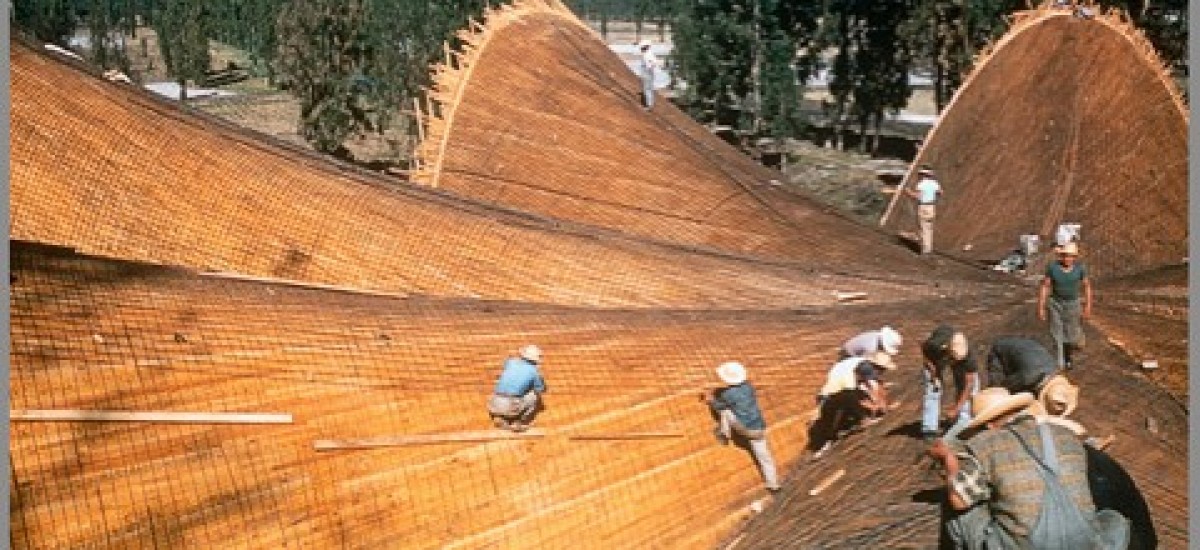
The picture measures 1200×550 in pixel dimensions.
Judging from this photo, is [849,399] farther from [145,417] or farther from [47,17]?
[47,17]

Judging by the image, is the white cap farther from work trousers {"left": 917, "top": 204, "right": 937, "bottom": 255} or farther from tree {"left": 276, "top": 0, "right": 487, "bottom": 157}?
tree {"left": 276, "top": 0, "right": 487, "bottom": 157}

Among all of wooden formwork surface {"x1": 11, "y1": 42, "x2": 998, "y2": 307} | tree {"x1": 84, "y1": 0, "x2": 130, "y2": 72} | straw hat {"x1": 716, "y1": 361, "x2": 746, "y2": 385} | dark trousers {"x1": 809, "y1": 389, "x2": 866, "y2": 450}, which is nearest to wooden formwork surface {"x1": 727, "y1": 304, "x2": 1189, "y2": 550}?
dark trousers {"x1": 809, "y1": 389, "x2": 866, "y2": 450}

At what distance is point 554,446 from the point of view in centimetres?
439

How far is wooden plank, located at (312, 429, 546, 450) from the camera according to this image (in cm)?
395

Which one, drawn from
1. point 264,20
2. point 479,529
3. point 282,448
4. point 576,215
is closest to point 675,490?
point 479,529

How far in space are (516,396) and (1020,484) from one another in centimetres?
193

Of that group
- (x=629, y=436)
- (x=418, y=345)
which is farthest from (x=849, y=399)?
(x=418, y=345)

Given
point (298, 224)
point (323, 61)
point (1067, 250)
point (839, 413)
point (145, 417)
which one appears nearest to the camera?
point (145, 417)

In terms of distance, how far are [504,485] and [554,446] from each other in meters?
0.29

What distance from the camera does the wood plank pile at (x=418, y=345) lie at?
3.70 meters

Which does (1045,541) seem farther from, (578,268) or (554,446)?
(578,268)

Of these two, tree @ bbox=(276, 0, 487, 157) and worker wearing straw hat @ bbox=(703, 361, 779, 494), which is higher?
tree @ bbox=(276, 0, 487, 157)

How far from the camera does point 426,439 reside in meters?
4.14

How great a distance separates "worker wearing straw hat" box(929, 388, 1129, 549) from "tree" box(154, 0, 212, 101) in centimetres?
2391
